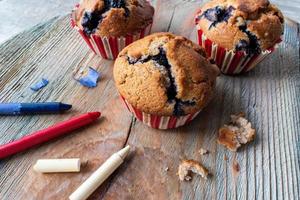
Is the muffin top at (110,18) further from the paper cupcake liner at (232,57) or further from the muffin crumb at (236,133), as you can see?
the muffin crumb at (236,133)

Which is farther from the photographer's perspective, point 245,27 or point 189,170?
point 245,27

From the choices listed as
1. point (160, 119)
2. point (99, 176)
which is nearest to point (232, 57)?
point (160, 119)

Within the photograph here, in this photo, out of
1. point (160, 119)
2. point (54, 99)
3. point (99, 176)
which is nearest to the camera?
point (99, 176)

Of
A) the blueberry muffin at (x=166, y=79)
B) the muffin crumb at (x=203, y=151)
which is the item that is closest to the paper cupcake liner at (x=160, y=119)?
the blueberry muffin at (x=166, y=79)

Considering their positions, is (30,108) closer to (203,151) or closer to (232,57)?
(203,151)

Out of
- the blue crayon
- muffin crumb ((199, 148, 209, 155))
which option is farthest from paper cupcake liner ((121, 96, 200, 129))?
the blue crayon

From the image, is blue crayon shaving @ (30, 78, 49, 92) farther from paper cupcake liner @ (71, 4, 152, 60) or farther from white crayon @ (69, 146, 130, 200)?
white crayon @ (69, 146, 130, 200)

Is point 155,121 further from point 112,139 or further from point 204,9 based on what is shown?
point 204,9
